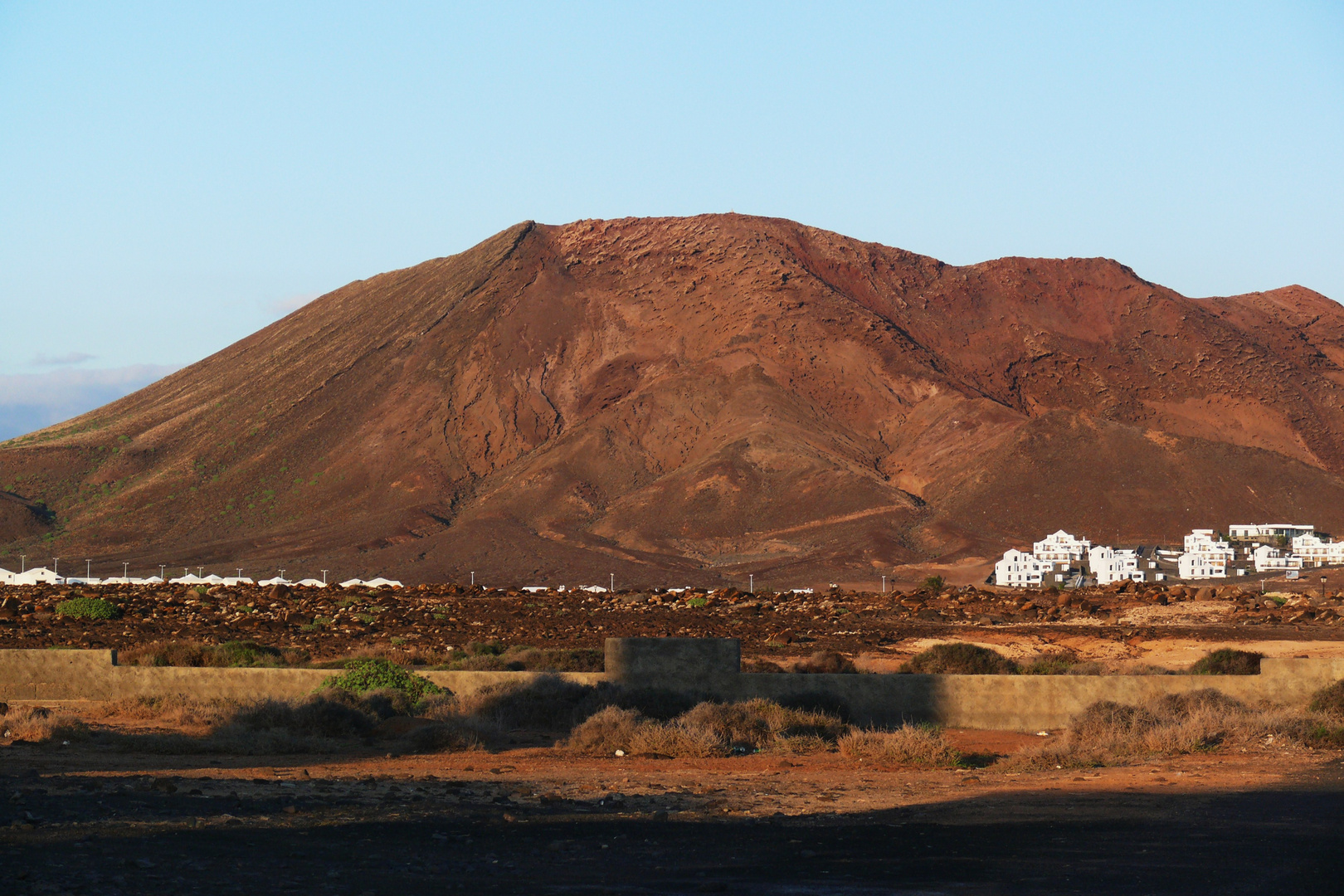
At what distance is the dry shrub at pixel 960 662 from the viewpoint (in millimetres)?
28688

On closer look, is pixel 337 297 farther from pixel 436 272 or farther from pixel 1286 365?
pixel 1286 365

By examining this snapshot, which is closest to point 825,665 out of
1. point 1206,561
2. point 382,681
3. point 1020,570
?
point 382,681

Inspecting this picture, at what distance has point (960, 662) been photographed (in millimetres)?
29078

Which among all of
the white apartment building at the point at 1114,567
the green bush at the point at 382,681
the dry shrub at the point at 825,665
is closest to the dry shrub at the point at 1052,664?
the dry shrub at the point at 825,665

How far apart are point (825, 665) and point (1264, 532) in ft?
216

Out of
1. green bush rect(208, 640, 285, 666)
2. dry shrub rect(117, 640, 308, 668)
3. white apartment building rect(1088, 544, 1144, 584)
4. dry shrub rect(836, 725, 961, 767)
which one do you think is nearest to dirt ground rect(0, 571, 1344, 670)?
green bush rect(208, 640, 285, 666)

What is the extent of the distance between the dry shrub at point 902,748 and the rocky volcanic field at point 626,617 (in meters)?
15.5

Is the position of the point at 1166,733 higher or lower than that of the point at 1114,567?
lower

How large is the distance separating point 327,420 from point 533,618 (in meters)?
72.1

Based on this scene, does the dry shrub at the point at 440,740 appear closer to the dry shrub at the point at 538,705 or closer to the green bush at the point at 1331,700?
the dry shrub at the point at 538,705

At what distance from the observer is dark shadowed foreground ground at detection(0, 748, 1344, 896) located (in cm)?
868

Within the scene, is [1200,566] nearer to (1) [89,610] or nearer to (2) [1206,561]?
(2) [1206,561]

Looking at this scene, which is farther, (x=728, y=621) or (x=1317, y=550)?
(x=1317, y=550)

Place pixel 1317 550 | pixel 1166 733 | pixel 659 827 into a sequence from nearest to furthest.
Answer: pixel 659 827 → pixel 1166 733 → pixel 1317 550
